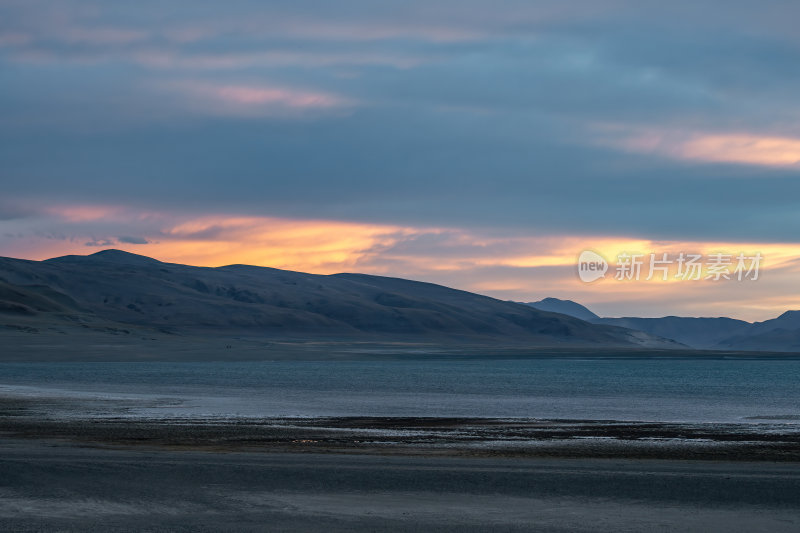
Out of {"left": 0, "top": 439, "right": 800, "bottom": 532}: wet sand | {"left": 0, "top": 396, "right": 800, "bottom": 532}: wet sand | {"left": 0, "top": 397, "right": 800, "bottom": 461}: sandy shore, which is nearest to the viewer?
{"left": 0, "top": 439, "right": 800, "bottom": 532}: wet sand

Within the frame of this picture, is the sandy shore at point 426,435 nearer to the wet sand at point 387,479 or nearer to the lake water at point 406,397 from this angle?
the wet sand at point 387,479

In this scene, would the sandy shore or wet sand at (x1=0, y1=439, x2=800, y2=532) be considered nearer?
wet sand at (x1=0, y1=439, x2=800, y2=532)

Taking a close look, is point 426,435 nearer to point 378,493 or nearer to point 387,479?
point 387,479

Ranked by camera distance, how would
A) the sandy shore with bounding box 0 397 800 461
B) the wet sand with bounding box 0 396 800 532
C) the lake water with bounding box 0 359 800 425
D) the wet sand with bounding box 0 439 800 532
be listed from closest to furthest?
the wet sand with bounding box 0 439 800 532 → the wet sand with bounding box 0 396 800 532 → the sandy shore with bounding box 0 397 800 461 → the lake water with bounding box 0 359 800 425

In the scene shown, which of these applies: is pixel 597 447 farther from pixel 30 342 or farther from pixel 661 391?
pixel 30 342

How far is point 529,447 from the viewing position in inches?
1185

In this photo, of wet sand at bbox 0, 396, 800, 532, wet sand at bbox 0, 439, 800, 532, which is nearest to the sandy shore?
wet sand at bbox 0, 396, 800, 532

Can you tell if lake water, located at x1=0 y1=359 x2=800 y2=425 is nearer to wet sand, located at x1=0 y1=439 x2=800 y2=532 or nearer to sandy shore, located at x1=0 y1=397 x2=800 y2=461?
sandy shore, located at x1=0 y1=397 x2=800 y2=461

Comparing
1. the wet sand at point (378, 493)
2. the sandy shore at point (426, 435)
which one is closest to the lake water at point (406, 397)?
the sandy shore at point (426, 435)

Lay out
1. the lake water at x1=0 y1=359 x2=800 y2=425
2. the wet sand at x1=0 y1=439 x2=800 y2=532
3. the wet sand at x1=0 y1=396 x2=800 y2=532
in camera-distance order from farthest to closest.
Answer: the lake water at x1=0 y1=359 x2=800 y2=425 → the wet sand at x1=0 y1=396 x2=800 y2=532 → the wet sand at x1=0 y1=439 x2=800 y2=532

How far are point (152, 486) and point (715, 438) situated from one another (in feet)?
70.3

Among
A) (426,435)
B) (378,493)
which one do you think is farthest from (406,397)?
(378,493)

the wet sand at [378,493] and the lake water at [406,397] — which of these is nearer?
the wet sand at [378,493]

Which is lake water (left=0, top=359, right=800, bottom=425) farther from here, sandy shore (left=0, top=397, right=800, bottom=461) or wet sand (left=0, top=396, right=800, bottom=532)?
wet sand (left=0, top=396, right=800, bottom=532)
